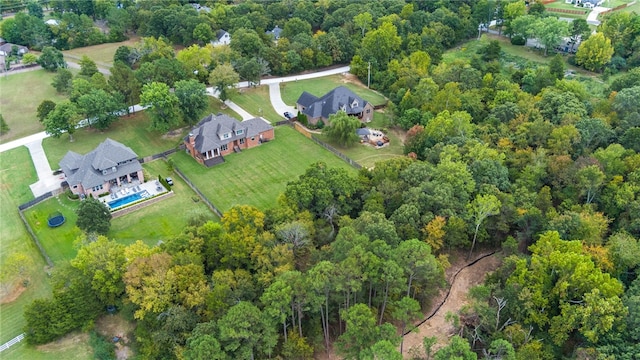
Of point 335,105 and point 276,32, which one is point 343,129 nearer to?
point 335,105

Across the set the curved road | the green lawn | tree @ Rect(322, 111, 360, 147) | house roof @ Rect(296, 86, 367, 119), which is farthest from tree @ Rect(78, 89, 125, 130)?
tree @ Rect(322, 111, 360, 147)

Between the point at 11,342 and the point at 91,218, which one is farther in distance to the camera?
the point at 91,218

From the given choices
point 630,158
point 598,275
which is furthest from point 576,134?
point 598,275

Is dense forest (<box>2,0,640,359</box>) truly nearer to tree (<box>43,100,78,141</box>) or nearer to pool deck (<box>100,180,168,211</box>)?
tree (<box>43,100,78,141</box>)

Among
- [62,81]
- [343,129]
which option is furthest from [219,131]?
[62,81]

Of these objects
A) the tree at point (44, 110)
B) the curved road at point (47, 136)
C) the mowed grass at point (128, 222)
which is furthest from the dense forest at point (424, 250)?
the curved road at point (47, 136)

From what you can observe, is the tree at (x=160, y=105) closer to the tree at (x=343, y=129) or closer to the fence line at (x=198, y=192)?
Answer: the fence line at (x=198, y=192)

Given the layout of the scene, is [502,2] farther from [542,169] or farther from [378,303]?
[378,303]
